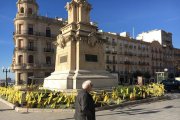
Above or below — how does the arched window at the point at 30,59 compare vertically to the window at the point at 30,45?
below

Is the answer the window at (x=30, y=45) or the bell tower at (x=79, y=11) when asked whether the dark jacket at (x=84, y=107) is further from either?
the window at (x=30, y=45)

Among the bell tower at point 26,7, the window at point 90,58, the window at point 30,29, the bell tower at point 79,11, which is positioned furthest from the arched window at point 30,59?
the window at point 90,58

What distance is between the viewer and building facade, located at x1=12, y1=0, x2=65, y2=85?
5075cm

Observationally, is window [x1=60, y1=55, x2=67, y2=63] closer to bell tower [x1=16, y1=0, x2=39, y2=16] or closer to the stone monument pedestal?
the stone monument pedestal

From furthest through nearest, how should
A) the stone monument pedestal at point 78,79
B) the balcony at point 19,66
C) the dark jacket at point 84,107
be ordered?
the balcony at point 19,66
the stone monument pedestal at point 78,79
the dark jacket at point 84,107

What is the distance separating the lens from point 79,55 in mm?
18922

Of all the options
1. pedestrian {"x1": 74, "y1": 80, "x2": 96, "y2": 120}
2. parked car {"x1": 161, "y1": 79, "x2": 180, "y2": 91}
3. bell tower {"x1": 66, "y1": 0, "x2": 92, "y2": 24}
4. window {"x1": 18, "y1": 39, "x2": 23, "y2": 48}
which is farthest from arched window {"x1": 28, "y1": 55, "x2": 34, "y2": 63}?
pedestrian {"x1": 74, "y1": 80, "x2": 96, "y2": 120}

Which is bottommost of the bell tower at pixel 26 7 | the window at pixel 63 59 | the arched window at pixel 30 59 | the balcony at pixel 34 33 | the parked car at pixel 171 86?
the parked car at pixel 171 86

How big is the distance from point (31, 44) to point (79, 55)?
36.1 m

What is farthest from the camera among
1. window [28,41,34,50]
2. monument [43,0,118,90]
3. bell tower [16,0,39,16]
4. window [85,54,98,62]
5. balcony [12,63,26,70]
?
bell tower [16,0,39,16]

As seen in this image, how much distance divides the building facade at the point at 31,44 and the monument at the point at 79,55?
101ft

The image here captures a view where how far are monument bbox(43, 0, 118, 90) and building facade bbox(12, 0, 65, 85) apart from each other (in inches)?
1213

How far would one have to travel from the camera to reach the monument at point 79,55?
18547 millimetres

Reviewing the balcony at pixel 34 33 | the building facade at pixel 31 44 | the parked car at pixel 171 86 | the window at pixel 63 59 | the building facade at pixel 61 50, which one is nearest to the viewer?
the window at pixel 63 59
